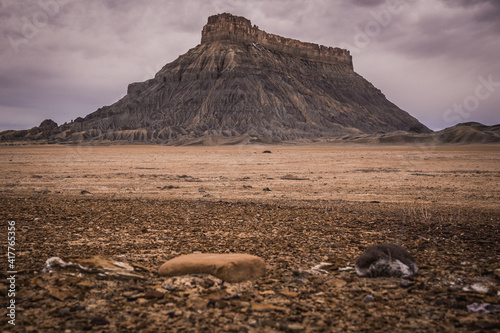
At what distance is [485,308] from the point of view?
3.72 meters

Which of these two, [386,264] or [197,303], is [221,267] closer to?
[197,303]

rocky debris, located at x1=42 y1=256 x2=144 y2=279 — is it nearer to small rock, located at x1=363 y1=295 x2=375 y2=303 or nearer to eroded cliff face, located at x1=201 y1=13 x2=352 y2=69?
small rock, located at x1=363 y1=295 x2=375 y2=303

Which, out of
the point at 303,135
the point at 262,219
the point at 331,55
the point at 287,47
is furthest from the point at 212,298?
the point at 331,55

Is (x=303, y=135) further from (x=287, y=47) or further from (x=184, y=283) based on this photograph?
(x=184, y=283)

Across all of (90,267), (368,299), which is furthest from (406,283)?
(90,267)

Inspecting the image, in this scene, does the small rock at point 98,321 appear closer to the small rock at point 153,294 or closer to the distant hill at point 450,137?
the small rock at point 153,294

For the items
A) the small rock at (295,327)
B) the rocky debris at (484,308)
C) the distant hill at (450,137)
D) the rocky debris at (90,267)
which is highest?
the distant hill at (450,137)

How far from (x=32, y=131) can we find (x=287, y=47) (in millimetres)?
117286

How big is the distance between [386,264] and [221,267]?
226 cm

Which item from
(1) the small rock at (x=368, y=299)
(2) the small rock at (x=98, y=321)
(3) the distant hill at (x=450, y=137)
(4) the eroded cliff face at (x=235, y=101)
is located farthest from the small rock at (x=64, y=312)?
(4) the eroded cliff face at (x=235, y=101)

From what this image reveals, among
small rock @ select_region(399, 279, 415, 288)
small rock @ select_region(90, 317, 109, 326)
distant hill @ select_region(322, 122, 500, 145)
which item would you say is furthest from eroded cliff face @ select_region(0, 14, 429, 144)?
small rock @ select_region(90, 317, 109, 326)

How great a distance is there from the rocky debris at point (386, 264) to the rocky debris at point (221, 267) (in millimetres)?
1419

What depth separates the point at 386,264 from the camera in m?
4.67

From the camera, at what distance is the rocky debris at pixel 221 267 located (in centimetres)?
462
